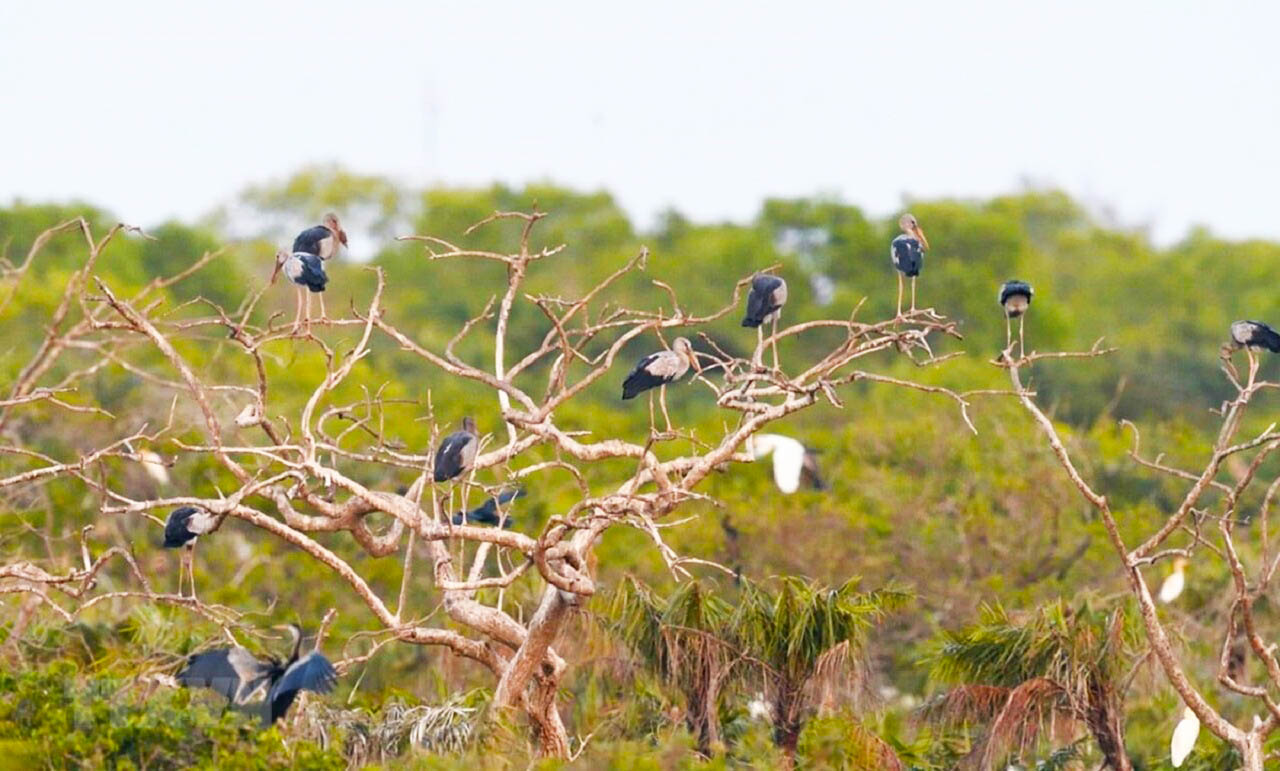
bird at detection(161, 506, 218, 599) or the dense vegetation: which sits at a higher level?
bird at detection(161, 506, 218, 599)

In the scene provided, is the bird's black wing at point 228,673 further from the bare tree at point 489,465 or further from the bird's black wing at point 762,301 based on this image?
the bird's black wing at point 762,301

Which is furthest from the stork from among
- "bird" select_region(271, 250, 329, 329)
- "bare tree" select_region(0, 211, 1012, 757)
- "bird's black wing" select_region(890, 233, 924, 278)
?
"bird's black wing" select_region(890, 233, 924, 278)

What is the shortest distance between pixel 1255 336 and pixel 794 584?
301cm

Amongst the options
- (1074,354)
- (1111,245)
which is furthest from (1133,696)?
(1111,245)

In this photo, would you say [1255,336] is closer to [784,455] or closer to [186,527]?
[784,455]

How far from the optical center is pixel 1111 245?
62.6 metres

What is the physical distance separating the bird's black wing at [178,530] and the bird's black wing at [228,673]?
Result: 603mm

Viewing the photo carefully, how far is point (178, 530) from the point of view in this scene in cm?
1045

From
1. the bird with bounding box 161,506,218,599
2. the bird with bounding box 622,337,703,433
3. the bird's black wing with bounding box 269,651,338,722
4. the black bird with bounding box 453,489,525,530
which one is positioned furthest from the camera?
the black bird with bounding box 453,489,525,530

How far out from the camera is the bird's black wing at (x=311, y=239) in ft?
39.3

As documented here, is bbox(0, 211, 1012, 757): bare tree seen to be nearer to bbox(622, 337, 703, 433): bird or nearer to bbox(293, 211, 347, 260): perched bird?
bbox(622, 337, 703, 433): bird

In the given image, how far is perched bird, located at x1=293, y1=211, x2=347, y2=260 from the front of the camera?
1201 centimetres

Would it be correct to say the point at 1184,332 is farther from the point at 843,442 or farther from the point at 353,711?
the point at 353,711

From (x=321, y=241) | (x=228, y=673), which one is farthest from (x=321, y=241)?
(x=228, y=673)
